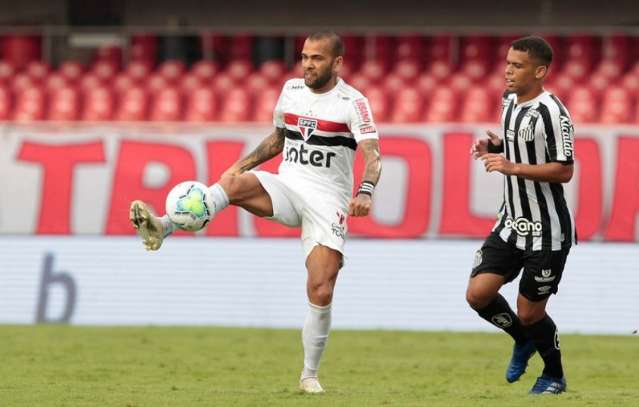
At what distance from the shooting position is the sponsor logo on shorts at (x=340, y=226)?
28.5ft

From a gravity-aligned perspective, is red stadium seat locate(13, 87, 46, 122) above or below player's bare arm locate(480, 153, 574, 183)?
below

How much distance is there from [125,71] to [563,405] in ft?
38.4

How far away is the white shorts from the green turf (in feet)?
3.00

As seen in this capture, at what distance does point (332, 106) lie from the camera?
8.71 meters

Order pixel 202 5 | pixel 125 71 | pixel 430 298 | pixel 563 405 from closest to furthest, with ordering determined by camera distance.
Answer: pixel 563 405 < pixel 430 298 < pixel 125 71 < pixel 202 5

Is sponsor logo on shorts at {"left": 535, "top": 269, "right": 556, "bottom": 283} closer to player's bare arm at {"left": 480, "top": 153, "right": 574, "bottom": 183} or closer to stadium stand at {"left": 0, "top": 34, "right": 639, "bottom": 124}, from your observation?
player's bare arm at {"left": 480, "top": 153, "right": 574, "bottom": 183}

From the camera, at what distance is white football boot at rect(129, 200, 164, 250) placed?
8211mm

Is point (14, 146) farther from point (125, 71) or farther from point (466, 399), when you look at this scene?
point (466, 399)

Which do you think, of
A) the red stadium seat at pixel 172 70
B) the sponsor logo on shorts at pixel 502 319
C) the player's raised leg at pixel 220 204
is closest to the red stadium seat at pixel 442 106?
the red stadium seat at pixel 172 70

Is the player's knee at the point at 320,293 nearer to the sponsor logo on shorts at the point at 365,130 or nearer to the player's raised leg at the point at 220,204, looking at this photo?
the player's raised leg at the point at 220,204

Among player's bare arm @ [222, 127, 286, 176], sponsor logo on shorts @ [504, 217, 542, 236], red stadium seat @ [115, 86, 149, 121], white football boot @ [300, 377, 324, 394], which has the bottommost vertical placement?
white football boot @ [300, 377, 324, 394]

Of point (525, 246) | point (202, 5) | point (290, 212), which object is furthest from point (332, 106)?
point (202, 5)

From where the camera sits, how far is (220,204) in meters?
8.48

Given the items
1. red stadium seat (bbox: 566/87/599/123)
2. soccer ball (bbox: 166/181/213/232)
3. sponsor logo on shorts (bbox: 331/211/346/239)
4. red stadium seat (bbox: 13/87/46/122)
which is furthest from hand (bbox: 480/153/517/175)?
red stadium seat (bbox: 13/87/46/122)
